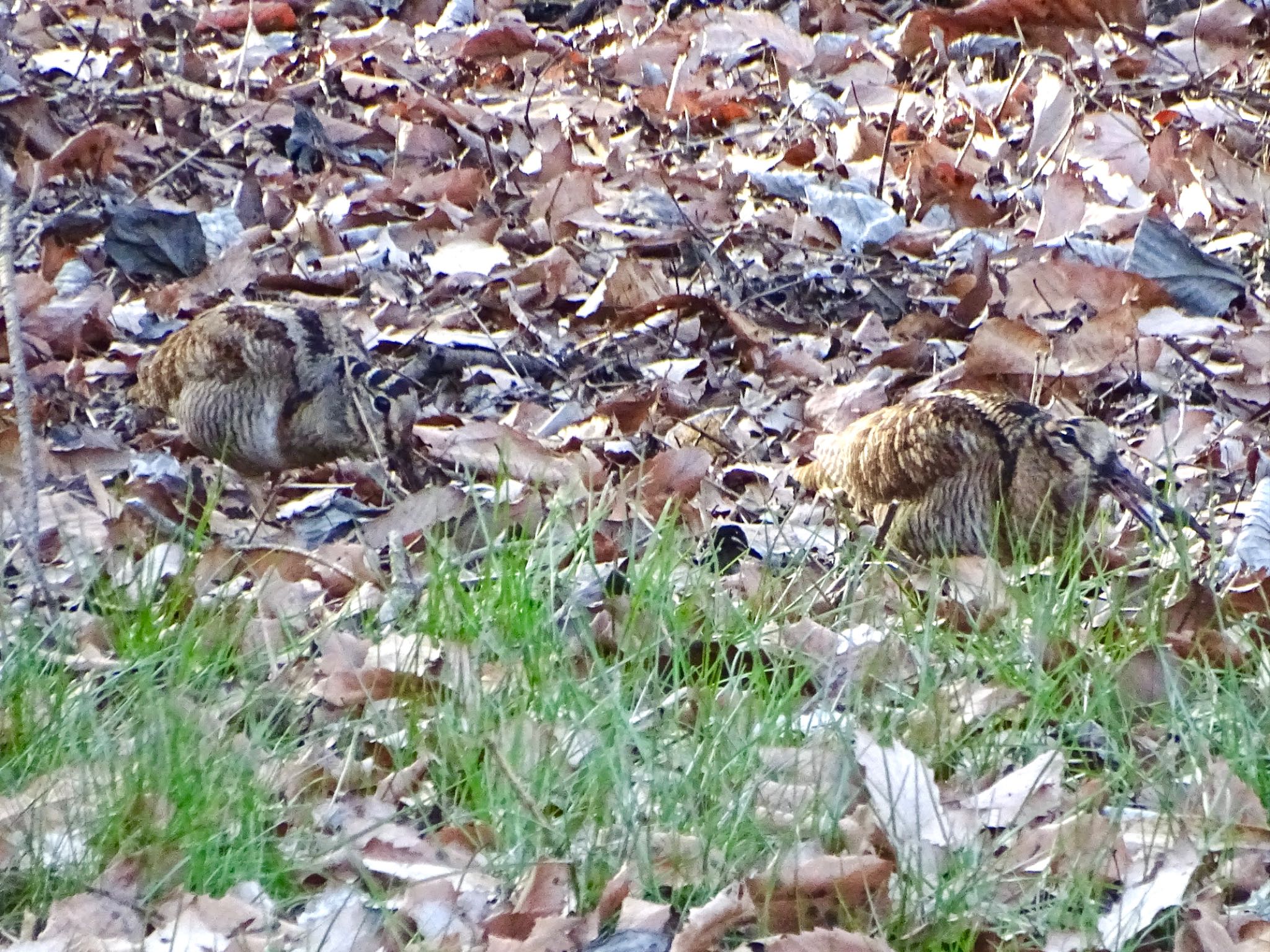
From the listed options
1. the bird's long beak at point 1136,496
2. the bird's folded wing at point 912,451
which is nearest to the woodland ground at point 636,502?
the bird's long beak at point 1136,496

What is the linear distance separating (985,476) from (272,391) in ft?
7.19

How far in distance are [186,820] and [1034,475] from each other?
2.49 m

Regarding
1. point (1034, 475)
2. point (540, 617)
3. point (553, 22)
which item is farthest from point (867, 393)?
point (553, 22)

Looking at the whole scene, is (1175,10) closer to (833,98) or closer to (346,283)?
(833,98)

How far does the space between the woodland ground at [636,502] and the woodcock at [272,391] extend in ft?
0.53

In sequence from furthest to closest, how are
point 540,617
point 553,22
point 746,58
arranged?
point 553,22, point 746,58, point 540,617

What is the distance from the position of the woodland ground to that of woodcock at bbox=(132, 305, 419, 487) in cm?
16

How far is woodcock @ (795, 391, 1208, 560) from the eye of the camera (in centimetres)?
471

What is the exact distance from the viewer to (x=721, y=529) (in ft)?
15.0

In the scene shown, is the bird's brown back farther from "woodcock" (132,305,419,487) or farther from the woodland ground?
"woodcock" (132,305,419,487)

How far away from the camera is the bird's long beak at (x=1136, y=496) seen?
175 inches

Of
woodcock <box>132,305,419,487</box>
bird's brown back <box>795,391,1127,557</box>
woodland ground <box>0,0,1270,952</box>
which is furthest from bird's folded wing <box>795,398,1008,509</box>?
woodcock <box>132,305,419,487</box>

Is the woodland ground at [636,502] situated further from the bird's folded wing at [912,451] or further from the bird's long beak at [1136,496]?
the bird's folded wing at [912,451]

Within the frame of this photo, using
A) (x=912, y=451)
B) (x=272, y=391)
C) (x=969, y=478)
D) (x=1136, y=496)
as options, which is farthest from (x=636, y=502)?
(x=272, y=391)
